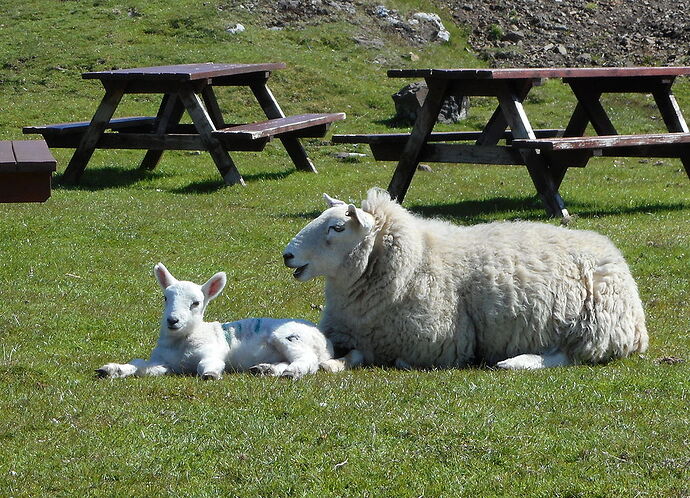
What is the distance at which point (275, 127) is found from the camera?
16531mm

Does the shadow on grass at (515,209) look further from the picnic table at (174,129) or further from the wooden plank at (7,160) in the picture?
the wooden plank at (7,160)

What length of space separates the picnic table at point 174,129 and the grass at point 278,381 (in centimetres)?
49

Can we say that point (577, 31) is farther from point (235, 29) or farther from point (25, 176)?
point (25, 176)

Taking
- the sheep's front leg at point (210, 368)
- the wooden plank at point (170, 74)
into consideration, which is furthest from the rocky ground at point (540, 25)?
the sheep's front leg at point (210, 368)

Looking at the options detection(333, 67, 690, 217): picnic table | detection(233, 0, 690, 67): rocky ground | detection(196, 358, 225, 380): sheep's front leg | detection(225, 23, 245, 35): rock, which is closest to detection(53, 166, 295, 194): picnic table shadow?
detection(333, 67, 690, 217): picnic table

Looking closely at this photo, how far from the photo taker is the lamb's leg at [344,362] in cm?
714

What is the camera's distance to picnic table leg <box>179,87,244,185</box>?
54.4 feet

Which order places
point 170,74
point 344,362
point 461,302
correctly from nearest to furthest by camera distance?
point 344,362 < point 461,302 < point 170,74

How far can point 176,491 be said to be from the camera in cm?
487

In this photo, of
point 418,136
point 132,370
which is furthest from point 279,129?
point 132,370

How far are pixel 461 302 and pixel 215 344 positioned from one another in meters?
1.85

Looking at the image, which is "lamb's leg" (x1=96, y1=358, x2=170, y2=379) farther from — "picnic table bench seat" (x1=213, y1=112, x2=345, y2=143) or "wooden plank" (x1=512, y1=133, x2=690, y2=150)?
"picnic table bench seat" (x1=213, y1=112, x2=345, y2=143)

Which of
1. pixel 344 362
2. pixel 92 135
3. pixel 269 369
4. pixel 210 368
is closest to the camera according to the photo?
pixel 210 368

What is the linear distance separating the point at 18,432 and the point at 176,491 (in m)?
1.26
